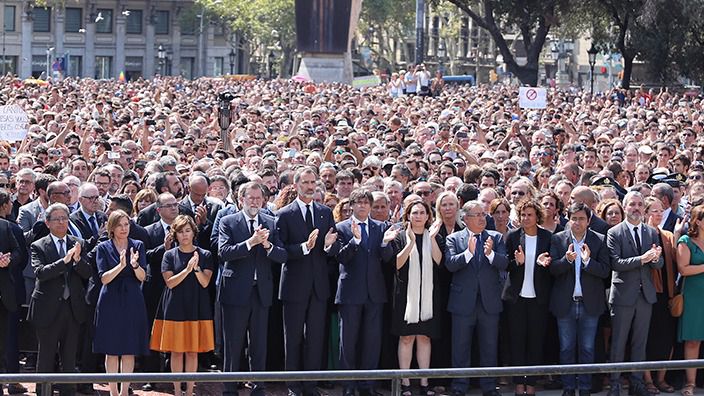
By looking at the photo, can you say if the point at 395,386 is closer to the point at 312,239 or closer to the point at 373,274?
the point at 312,239

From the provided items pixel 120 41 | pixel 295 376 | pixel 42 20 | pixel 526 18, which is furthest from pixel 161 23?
pixel 295 376

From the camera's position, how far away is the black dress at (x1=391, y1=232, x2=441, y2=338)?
12117 millimetres

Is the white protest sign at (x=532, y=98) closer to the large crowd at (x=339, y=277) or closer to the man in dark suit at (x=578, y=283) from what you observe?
the large crowd at (x=339, y=277)

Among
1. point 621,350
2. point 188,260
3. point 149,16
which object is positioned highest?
point 149,16

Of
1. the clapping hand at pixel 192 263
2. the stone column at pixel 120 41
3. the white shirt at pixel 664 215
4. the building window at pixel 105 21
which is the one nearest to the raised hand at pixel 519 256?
the white shirt at pixel 664 215

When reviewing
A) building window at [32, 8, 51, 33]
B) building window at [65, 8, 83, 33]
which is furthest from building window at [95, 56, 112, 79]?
building window at [32, 8, 51, 33]

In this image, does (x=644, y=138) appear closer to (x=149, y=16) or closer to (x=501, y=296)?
(x=501, y=296)

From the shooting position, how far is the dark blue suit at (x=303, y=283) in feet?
39.6

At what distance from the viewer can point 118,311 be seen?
37.5ft

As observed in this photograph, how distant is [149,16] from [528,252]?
10424 centimetres

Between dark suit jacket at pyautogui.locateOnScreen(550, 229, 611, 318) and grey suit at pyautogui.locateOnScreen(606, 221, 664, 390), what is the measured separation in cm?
9

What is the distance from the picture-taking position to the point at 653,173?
17688 mm

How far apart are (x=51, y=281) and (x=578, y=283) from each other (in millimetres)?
4283

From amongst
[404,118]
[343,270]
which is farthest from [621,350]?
[404,118]
